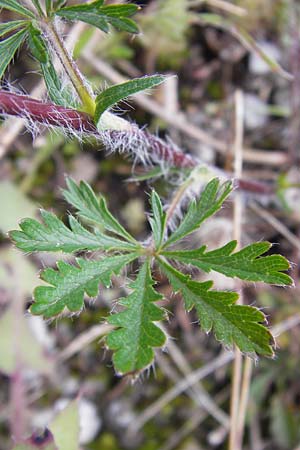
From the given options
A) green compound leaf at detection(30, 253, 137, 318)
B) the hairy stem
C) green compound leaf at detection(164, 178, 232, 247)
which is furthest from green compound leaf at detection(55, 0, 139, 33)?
green compound leaf at detection(30, 253, 137, 318)

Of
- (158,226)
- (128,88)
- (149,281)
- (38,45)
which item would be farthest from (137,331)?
(38,45)

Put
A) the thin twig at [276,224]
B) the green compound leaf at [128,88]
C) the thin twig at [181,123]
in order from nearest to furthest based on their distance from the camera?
the green compound leaf at [128,88] → the thin twig at [276,224] → the thin twig at [181,123]

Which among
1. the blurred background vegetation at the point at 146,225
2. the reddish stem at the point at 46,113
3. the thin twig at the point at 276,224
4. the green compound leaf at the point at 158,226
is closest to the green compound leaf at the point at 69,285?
the green compound leaf at the point at 158,226

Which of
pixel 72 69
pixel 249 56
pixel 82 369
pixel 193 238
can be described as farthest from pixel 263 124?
pixel 72 69

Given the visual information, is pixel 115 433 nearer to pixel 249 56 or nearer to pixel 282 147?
pixel 282 147

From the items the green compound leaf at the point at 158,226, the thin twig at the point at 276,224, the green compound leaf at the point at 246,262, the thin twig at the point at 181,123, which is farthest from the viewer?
the thin twig at the point at 181,123

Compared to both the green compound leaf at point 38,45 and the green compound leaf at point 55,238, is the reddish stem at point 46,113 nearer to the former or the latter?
the green compound leaf at point 38,45

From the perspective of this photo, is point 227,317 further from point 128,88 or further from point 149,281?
point 128,88

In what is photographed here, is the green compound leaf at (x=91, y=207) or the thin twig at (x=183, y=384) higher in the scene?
the green compound leaf at (x=91, y=207)
